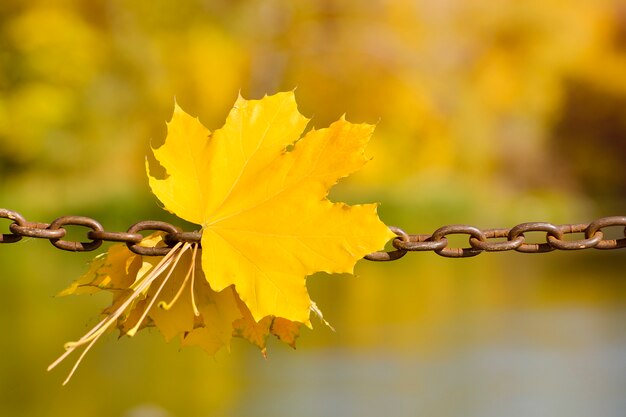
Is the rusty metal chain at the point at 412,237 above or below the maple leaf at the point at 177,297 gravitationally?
above

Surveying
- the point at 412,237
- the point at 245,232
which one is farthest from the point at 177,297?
the point at 412,237

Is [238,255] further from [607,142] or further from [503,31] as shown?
[607,142]

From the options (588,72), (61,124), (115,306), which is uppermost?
(588,72)

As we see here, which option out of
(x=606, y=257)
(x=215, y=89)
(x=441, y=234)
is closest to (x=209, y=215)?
(x=441, y=234)

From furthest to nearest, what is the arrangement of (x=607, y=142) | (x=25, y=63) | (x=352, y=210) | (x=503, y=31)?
(x=607, y=142) → (x=503, y=31) → (x=25, y=63) → (x=352, y=210)

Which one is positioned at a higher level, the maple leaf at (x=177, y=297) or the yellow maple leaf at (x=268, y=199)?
the yellow maple leaf at (x=268, y=199)

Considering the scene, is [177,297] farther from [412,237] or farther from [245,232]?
[412,237]

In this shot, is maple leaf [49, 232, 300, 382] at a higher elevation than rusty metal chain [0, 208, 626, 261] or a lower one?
lower
